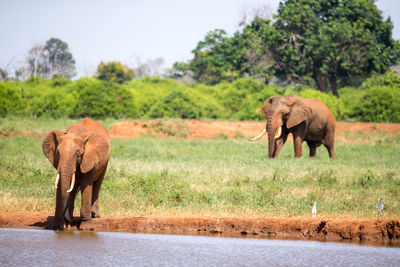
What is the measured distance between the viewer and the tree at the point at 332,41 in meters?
47.3

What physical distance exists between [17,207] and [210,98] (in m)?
32.3

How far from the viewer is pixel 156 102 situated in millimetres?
42125

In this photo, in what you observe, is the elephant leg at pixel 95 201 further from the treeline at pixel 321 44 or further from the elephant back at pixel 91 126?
the treeline at pixel 321 44

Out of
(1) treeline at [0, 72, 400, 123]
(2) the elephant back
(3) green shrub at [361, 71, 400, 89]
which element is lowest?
(2) the elephant back

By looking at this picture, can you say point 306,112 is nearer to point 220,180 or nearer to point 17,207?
point 220,180

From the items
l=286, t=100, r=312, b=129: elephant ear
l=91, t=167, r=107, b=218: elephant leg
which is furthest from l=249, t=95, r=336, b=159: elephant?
l=91, t=167, r=107, b=218: elephant leg

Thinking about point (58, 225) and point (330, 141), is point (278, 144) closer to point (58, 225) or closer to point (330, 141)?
point (330, 141)

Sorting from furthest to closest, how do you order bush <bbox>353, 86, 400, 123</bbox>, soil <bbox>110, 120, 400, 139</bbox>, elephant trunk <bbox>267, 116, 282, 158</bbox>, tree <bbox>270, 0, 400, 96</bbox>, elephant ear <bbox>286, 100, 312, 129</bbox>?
tree <bbox>270, 0, 400, 96</bbox> < bush <bbox>353, 86, 400, 123</bbox> < soil <bbox>110, 120, 400, 139</bbox> < elephant ear <bbox>286, 100, 312, 129</bbox> < elephant trunk <bbox>267, 116, 282, 158</bbox>

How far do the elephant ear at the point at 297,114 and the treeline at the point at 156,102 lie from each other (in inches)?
663

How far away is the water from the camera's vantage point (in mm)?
8781

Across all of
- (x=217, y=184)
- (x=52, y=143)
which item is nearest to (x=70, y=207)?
(x=52, y=143)

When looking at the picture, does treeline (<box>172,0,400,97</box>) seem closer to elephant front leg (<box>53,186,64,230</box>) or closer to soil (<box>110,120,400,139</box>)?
soil (<box>110,120,400,139</box>)

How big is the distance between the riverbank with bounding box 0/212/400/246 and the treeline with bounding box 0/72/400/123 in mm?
26702

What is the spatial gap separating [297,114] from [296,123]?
1.14ft
